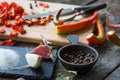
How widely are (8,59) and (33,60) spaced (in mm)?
97

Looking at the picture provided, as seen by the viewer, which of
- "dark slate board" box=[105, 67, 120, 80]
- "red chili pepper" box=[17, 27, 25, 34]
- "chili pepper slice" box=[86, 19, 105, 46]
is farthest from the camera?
"red chili pepper" box=[17, 27, 25, 34]

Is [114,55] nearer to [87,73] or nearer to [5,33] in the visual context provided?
[87,73]

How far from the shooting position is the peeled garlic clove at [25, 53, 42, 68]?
1079mm

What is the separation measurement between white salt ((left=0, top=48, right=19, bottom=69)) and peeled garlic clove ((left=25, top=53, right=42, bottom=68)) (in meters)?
0.06

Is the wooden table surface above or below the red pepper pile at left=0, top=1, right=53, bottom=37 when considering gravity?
below

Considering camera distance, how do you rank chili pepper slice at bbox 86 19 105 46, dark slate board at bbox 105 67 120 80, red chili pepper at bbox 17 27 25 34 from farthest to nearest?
1. red chili pepper at bbox 17 27 25 34
2. chili pepper slice at bbox 86 19 105 46
3. dark slate board at bbox 105 67 120 80

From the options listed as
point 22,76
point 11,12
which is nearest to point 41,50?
point 22,76

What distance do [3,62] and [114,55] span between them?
394 mm

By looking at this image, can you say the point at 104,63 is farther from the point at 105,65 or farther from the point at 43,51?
the point at 43,51

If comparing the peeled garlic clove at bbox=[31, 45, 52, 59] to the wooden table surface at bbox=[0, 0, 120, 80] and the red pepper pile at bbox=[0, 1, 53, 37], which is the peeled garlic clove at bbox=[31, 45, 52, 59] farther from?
the red pepper pile at bbox=[0, 1, 53, 37]

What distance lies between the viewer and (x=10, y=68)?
3.62ft

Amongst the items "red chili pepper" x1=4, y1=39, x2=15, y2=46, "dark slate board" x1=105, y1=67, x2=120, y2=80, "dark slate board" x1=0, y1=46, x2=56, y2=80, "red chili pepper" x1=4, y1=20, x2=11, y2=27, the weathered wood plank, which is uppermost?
"red chili pepper" x1=4, y1=20, x2=11, y2=27

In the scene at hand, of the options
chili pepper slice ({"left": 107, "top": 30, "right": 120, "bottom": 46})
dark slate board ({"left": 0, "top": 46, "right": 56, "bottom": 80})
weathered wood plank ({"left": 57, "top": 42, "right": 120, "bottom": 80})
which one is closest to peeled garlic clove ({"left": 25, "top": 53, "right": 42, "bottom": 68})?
dark slate board ({"left": 0, "top": 46, "right": 56, "bottom": 80})

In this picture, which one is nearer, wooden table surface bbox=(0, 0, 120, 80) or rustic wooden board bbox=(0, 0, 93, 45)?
wooden table surface bbox=(0, 0, 120, 80)
